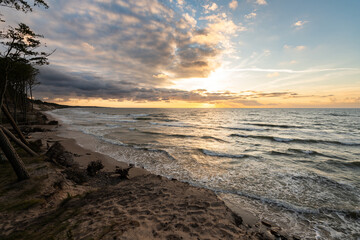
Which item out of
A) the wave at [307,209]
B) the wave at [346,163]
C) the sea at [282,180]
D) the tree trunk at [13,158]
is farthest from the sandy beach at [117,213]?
the wave at [346,163]

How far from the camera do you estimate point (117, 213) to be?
4539 millimetres

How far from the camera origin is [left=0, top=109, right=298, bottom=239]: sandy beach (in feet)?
12.1

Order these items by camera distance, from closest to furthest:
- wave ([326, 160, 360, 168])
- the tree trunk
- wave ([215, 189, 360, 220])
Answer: the tree trunk
wave ([215, 189, 360, 220])
wave ([326, 160, 360, 168])

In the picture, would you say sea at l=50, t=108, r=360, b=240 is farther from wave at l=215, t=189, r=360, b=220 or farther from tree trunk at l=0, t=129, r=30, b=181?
tree trunk at l=0, t=129, r=30, b=181

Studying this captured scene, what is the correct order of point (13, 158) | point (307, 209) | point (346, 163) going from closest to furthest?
point (13, 158)
point (307, 209)
point (346, 163)

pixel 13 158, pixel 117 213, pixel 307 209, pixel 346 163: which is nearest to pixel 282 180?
pixel 307 209

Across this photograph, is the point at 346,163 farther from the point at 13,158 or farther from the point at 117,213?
the point at 13,158

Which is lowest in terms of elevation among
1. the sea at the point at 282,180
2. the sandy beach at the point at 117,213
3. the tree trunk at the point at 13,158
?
the sea at the point at 282,180

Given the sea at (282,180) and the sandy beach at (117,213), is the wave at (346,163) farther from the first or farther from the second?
the sandy beach at (117,213)

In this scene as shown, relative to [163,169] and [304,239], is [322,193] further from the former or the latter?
[163,169]

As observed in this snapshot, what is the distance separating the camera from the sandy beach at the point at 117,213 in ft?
12.1

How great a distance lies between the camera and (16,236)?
3438 millimetres

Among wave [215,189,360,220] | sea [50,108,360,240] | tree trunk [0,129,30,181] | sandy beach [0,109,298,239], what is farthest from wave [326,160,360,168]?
tree trunk [0,129,30,181]

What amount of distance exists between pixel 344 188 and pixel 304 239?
623 cm
